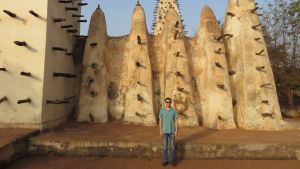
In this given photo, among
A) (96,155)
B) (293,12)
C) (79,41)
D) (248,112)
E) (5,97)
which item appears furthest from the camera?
(293,12)

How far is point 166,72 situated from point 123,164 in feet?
19.6

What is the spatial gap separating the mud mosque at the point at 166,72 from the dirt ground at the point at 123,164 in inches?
102

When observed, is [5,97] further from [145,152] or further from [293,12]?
[293,12]

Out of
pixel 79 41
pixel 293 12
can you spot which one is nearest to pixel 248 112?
pixel 79 41

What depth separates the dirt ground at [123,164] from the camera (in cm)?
771

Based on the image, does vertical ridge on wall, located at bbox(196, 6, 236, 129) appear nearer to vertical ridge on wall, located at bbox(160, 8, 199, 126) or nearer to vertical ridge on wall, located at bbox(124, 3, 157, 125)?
vertical ridge on wall, located at bbox(160, 8, 199, 126)

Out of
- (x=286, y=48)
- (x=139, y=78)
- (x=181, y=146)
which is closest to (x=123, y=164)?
(x=181, y=146)

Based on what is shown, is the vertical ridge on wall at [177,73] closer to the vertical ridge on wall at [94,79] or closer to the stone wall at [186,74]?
the stone wall at [186,74]

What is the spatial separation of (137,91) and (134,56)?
1.60m

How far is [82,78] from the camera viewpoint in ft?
42.2

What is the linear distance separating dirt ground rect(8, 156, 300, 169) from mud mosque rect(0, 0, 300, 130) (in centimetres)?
258

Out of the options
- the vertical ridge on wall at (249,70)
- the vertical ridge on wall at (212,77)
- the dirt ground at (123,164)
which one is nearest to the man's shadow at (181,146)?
the dirt ground at (123,164)

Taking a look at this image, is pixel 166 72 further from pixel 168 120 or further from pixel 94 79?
pixel 168 120

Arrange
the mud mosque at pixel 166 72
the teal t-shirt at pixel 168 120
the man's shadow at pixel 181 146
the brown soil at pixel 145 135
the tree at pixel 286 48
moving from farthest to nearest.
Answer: the tree at pixel 286 48
the mud mosque at pixel 166 72
the brown soil at pixel 145 135
the man's shadow at pixel 181 146
the teal t-shirt at pixel 168 120
